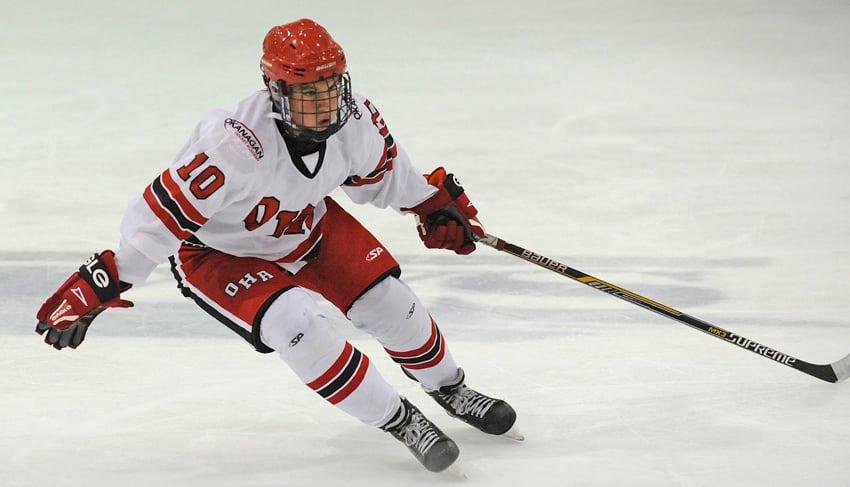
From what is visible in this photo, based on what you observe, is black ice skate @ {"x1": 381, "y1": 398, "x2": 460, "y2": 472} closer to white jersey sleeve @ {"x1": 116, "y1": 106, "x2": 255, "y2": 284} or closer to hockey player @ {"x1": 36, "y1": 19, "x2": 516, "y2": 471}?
hockey player @ {"x1": 36, "y1": 19, "x2": 516, "y2": 471}

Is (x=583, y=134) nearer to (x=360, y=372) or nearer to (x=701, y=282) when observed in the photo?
(x=701, y=282)

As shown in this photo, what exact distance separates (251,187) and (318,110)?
9.5 inches

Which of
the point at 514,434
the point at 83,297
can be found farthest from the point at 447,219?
the point at 83,297

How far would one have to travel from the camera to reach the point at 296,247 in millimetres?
3061

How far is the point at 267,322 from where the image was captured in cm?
277

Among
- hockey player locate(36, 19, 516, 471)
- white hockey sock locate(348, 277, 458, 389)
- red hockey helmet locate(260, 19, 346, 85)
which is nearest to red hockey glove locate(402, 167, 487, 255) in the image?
hockey player locate(36, 19, 516, 471)

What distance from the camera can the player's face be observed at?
9.10 ft

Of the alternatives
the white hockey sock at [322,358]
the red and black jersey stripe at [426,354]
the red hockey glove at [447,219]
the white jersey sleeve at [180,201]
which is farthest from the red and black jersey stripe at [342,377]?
the red hockey glove at [447,219]

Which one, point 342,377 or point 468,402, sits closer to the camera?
point 342,377

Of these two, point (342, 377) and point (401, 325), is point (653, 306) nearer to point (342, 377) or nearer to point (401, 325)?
point (401, 325)

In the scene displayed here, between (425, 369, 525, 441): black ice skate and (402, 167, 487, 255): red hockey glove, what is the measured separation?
355 mm

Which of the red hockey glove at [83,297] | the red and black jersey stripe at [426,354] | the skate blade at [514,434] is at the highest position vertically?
the red hockey glove at [83,297]

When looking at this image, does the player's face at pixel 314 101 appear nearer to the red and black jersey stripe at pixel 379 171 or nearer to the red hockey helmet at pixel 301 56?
the red hockey helmet at pixel 301 56

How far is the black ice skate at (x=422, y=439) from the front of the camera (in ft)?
9.42
